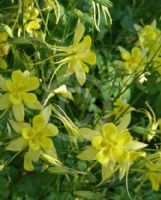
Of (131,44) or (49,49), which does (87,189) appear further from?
(131,44)

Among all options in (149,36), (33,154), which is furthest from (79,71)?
(149,36)

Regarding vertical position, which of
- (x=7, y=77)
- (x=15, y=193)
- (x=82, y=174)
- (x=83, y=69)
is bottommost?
(x=15, y=193)

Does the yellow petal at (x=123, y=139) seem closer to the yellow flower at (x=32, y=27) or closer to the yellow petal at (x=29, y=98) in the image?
the yellow petal at (x=29, y=98)

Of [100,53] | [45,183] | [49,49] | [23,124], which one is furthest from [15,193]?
[100,53]

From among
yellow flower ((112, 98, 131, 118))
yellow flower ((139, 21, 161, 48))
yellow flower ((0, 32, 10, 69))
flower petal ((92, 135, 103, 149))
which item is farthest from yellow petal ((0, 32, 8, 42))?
yellow flower ((139, 21, 161, 48))

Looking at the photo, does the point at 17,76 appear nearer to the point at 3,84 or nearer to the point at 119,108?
the point at 3,84

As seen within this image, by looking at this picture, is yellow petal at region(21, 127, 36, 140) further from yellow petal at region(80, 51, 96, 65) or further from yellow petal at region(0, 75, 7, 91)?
yellow petal at region(80, 51, 96, 65)

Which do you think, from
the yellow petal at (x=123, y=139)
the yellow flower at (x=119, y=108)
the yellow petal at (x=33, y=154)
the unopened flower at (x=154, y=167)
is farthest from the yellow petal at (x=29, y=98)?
the yellow flower at (x=119, y=108)
